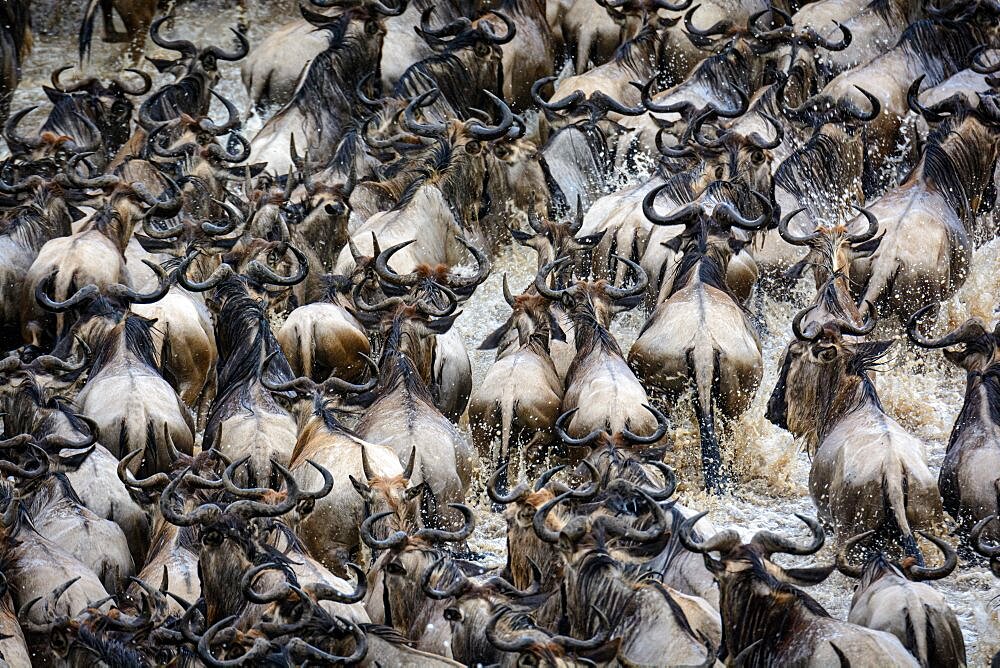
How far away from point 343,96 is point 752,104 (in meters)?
3.43

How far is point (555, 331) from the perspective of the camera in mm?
10914

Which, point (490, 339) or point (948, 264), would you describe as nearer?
point (490, 339)

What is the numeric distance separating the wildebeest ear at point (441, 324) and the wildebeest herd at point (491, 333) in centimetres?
10

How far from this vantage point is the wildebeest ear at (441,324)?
35.3 ft

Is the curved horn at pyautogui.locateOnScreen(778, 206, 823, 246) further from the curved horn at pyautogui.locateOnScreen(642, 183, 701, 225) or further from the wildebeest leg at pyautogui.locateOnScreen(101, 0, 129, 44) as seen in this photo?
the wildebeest leg at pyautogui.locateOnScreen(101, 0, 129, 44)

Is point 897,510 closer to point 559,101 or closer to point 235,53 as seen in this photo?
point 559,101

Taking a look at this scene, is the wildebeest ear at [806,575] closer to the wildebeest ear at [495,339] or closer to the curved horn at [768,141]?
the wildebeest ear at [495,339]

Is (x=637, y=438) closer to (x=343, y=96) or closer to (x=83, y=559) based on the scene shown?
(x=83, y=559)

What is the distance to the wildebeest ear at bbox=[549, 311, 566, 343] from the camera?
1089 cm

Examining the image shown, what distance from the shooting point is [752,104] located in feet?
46.8

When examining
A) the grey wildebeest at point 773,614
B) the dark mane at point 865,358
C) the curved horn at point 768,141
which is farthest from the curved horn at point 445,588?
the curved horn at point 768,141

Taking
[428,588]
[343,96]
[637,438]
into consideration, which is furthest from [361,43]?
[428,588]

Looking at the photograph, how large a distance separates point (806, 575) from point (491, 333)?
3997 millimetres

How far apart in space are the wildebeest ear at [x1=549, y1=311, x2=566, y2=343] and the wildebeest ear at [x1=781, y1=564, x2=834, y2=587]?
10.3 feet
